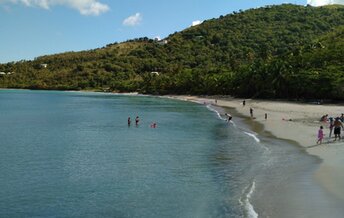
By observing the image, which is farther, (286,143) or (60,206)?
(286,143)

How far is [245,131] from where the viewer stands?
4869 centimetres

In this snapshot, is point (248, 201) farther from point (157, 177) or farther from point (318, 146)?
point (318, 146)

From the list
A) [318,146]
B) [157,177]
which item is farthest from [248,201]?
[318,146]

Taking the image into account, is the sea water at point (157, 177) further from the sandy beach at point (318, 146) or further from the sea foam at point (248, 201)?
the sandy beach at point (318, 146)

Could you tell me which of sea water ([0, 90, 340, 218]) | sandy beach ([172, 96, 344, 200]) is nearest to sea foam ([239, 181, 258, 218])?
sea water ([0, 90, 340, 218])

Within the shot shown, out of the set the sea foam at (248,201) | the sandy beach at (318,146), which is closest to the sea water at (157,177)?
the sea foam at (248,201)

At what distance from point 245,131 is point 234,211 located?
1224 inches

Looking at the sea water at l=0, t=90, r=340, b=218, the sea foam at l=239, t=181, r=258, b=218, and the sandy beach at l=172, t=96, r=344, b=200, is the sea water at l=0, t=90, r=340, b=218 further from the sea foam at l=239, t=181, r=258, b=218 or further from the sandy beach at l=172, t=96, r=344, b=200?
the sandy beach at l=172, t=96, r=344, b=200

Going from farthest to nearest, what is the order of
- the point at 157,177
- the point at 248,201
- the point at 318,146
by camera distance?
the point at 318,146 < the point at 157,177 < the point at 248,201

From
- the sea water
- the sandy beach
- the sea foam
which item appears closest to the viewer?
the sea foam

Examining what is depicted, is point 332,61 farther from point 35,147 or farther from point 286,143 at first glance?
point 35,147

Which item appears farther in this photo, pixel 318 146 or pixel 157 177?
pixel 318 146

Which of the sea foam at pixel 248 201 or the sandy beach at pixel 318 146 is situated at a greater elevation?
the sandy beach at pixel 318 146

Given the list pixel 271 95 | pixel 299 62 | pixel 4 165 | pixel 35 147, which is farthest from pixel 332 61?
pixel 4 165
